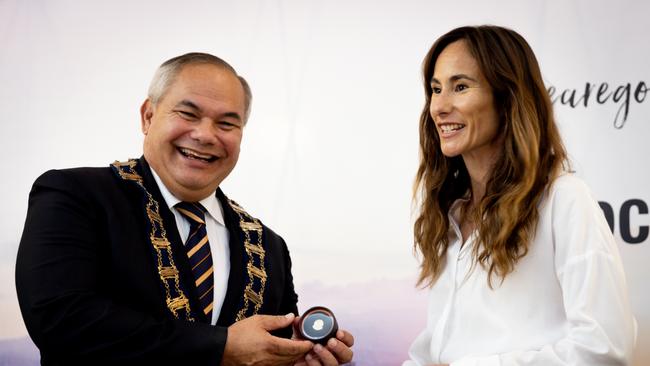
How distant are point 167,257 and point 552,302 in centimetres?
99

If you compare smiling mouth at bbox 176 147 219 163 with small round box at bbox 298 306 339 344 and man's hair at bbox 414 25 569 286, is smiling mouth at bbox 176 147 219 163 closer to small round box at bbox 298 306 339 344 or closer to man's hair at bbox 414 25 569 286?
small round box at bbox 298 306 339 344

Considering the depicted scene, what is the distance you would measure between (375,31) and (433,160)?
3.58 ft

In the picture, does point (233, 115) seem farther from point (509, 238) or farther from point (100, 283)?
point (509, 238)

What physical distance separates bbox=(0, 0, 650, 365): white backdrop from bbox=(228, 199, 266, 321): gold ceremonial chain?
823 mm

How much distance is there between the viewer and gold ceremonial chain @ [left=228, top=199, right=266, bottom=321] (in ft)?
6.24

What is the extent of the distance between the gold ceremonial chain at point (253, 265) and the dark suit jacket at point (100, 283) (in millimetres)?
38

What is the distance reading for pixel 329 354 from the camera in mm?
1882

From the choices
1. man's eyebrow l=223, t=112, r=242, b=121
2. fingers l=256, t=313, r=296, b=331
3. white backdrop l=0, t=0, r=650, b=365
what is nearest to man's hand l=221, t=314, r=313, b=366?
fingers l=256, t=313, r=296, b=331

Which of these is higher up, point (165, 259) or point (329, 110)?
point (329, 110)

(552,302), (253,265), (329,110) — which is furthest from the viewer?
(329,110)

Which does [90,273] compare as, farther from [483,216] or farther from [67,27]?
[67,27]

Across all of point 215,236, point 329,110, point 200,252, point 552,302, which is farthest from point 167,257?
point 329,110

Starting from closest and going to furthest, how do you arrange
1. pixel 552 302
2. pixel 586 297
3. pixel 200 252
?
1. pixel 586 297
2. pixel 552 302
3. pixel 200 252

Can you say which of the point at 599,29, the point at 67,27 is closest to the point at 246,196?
the point at 67,27
